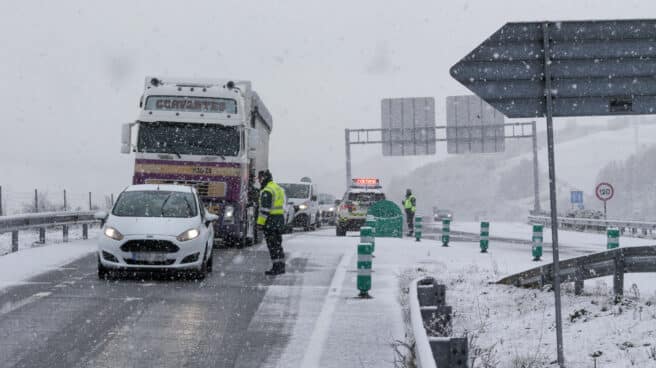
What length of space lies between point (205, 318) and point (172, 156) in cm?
1010

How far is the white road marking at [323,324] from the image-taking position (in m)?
8.04

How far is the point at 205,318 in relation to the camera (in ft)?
33.5

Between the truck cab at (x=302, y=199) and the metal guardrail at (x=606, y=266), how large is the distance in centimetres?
2169

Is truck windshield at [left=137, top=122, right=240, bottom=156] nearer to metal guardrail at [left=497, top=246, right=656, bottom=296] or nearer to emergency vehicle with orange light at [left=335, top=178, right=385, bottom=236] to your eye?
metal guardrail at [left=497, top=246, right=656, bottom=296]

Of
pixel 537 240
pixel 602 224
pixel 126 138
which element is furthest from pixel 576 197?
pixel 126 138

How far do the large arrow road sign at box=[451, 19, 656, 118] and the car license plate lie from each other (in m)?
7.32

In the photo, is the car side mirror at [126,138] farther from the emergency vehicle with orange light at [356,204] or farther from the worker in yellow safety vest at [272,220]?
the emergency vehicle with orange light at [356,204]

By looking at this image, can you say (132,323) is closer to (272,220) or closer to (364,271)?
(364,271)

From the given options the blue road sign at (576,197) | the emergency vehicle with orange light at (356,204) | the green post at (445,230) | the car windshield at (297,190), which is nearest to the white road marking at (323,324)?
the green post at (445,230)

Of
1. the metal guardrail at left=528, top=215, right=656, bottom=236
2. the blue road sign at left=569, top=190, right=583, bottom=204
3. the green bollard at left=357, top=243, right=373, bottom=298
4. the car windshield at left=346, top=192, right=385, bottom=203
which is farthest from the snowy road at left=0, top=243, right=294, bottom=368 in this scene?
the blue road sign at left=569, top=190, right=583, bottom=204

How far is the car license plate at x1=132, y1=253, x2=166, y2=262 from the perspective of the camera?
13406 mm

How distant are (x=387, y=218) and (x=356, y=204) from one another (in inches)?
56.6

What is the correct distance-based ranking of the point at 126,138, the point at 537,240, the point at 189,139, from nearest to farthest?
the point at 126,138
the point at 537,240
the point at 189,139

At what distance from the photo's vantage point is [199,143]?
20016mm
